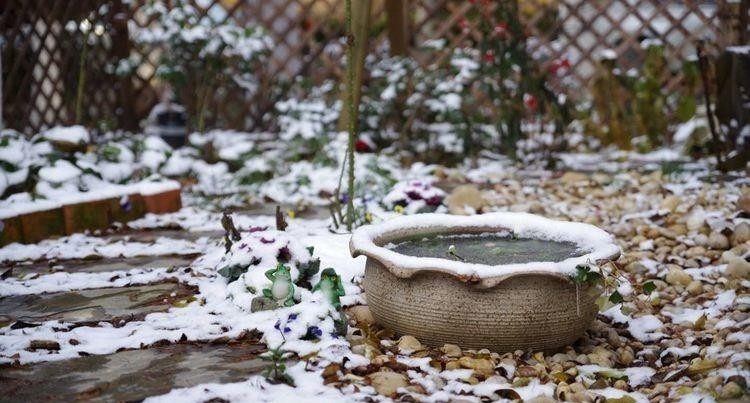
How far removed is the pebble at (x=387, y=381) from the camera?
1.56m

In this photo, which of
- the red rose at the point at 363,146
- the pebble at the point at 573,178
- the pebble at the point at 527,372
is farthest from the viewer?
the red rose at the point at 363,146

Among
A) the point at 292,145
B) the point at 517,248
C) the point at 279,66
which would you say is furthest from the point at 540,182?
the point at 279,66

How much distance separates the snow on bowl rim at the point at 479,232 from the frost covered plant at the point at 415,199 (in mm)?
665

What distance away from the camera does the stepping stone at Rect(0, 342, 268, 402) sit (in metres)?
1.51

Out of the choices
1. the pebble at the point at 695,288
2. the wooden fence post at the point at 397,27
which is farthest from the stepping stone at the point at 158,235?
the wooden fence post at the point at 397,27

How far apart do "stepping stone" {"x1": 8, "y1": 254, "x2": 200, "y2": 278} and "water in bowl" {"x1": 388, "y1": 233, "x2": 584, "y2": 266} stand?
846 mm

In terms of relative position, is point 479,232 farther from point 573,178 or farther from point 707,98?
point 707,98

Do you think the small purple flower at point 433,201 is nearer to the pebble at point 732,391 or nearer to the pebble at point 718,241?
the pebble at point 718,241

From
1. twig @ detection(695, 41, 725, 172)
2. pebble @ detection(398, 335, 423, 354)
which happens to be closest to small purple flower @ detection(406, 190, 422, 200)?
pebble @ detection(398, 335, 423, 354)

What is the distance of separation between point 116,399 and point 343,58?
4.23 metres

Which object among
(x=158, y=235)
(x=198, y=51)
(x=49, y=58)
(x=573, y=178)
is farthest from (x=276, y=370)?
(x=49, y=58)

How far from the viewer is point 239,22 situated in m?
5.59

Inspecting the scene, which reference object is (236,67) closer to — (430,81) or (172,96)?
(172,96)

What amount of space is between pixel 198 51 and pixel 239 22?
3.00ft
